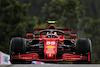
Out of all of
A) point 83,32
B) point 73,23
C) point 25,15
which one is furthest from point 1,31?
Result: point 83,32

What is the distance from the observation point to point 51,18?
8038 cm

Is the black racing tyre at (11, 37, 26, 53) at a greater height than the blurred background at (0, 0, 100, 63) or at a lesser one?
lesser

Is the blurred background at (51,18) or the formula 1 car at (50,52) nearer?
the formula 1 car at (50,52)

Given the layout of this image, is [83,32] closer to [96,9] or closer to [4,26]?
[4,26]

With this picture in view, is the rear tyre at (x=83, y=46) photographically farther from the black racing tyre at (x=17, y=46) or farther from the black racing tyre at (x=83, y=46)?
the black racing tyre at (x=17, y=46)

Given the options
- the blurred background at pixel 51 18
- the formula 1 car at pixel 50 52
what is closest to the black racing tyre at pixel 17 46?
the formula 1 car at pixel 50 52

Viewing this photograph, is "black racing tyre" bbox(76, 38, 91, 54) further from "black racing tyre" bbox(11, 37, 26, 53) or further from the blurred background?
the blurred background

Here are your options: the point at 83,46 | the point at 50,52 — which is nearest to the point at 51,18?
the point at 83,46

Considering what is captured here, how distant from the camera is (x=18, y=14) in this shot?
57.0 meters

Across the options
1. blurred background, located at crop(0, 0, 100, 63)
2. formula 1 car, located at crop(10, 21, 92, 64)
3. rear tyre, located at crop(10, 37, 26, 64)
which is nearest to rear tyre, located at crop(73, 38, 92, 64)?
formula 1 car, located at crop(10, 21, 92, 64)

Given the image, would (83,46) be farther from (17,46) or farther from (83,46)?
(17,46)

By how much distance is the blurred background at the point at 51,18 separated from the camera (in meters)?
54.6

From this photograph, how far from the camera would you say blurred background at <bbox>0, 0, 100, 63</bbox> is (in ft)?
179

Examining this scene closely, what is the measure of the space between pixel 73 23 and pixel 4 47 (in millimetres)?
26319
